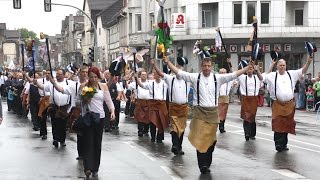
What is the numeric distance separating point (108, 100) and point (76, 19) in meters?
134

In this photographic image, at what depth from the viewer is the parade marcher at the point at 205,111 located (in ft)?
38.0

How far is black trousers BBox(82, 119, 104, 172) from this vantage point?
36.6 feet

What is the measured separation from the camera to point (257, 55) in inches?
476

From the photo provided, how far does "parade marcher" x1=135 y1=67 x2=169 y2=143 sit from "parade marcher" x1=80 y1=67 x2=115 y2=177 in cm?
518

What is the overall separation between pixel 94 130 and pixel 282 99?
15.8ft

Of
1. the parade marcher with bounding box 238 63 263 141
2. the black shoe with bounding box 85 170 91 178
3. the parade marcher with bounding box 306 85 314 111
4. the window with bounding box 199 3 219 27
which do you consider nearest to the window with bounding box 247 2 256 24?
the window with bounding box 199 3 219 27

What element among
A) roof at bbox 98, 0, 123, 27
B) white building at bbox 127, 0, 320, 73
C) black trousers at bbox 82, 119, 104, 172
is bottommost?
black trousers at bbox 82, 119, 104, 172

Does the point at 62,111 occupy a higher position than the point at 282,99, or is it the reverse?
the point at 282,99

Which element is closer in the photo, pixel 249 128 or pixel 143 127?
pixel 249 128

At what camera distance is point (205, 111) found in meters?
11.7

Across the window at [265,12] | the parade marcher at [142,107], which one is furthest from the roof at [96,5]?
the parade marcher at [142,107]

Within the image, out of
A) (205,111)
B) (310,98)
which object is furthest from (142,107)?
(310,98)

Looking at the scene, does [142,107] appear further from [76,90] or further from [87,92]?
[87,92]

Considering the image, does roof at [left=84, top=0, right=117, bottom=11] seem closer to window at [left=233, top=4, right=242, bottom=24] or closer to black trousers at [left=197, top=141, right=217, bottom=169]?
window at [left=233, top=4, right=242, bottom=24]
